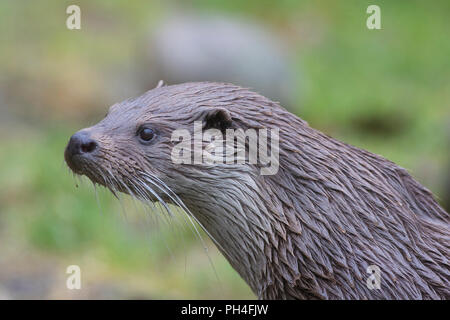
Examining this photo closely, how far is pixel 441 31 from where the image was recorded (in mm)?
9281

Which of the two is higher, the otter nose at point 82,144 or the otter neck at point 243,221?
the otter nose at point 82,144

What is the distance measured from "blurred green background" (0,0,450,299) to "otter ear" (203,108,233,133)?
0.43 m

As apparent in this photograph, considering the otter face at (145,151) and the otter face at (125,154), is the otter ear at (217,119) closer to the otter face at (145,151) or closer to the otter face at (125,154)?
the otter face at (145,151)

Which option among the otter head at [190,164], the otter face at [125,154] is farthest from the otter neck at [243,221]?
the otter face at [125,154]

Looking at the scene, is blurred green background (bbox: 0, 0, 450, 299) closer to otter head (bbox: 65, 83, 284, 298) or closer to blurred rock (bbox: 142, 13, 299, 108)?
blurred rock (bbox: 142, 13, 299, 108)

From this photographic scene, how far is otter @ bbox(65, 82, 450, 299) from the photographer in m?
2.13

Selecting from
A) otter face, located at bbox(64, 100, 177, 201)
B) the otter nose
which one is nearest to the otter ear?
otter face, located at bbox(64, 100, 177, 201)

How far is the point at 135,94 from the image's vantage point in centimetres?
709

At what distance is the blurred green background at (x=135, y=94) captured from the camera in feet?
13.8

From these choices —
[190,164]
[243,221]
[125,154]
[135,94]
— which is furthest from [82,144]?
[135,94]

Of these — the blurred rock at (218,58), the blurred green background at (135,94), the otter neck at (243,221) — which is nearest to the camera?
the otter neck at (243,221)

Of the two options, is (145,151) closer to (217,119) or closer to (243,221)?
(217,119)

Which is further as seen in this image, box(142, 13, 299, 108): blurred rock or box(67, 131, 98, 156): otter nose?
box(142, 13, 299, 108): blurred rock

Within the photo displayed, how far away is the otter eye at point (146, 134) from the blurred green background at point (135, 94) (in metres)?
0.29
